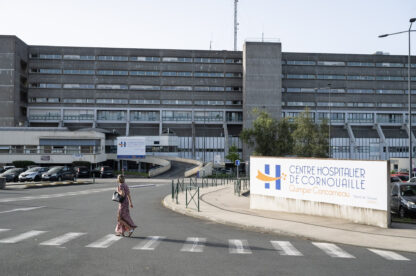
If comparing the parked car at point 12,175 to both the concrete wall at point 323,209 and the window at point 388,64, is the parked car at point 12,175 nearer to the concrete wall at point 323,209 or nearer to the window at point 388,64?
the concrete wall at point 323,209

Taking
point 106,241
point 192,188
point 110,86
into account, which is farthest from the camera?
point 110,86

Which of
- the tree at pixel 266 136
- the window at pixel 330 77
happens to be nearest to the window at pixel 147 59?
the window at pixel 330 77

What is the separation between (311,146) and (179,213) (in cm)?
3851

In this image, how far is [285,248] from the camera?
10.2 metres

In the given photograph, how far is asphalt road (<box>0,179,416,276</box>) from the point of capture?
788 cm

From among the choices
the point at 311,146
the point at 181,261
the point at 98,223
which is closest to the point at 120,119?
the point at 311,146

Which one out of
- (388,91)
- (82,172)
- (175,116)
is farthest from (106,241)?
(388,91)

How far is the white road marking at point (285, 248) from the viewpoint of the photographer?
31.5 feet

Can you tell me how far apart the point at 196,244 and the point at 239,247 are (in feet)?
3.96

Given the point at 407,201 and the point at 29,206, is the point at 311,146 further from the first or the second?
the point at 29,206

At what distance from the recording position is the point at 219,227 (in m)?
13.5

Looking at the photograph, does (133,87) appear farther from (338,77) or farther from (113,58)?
(338,77)

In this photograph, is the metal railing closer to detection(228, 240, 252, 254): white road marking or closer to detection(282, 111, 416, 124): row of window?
detection(228, 240, 252, 254): white road marking

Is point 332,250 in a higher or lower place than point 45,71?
lower
